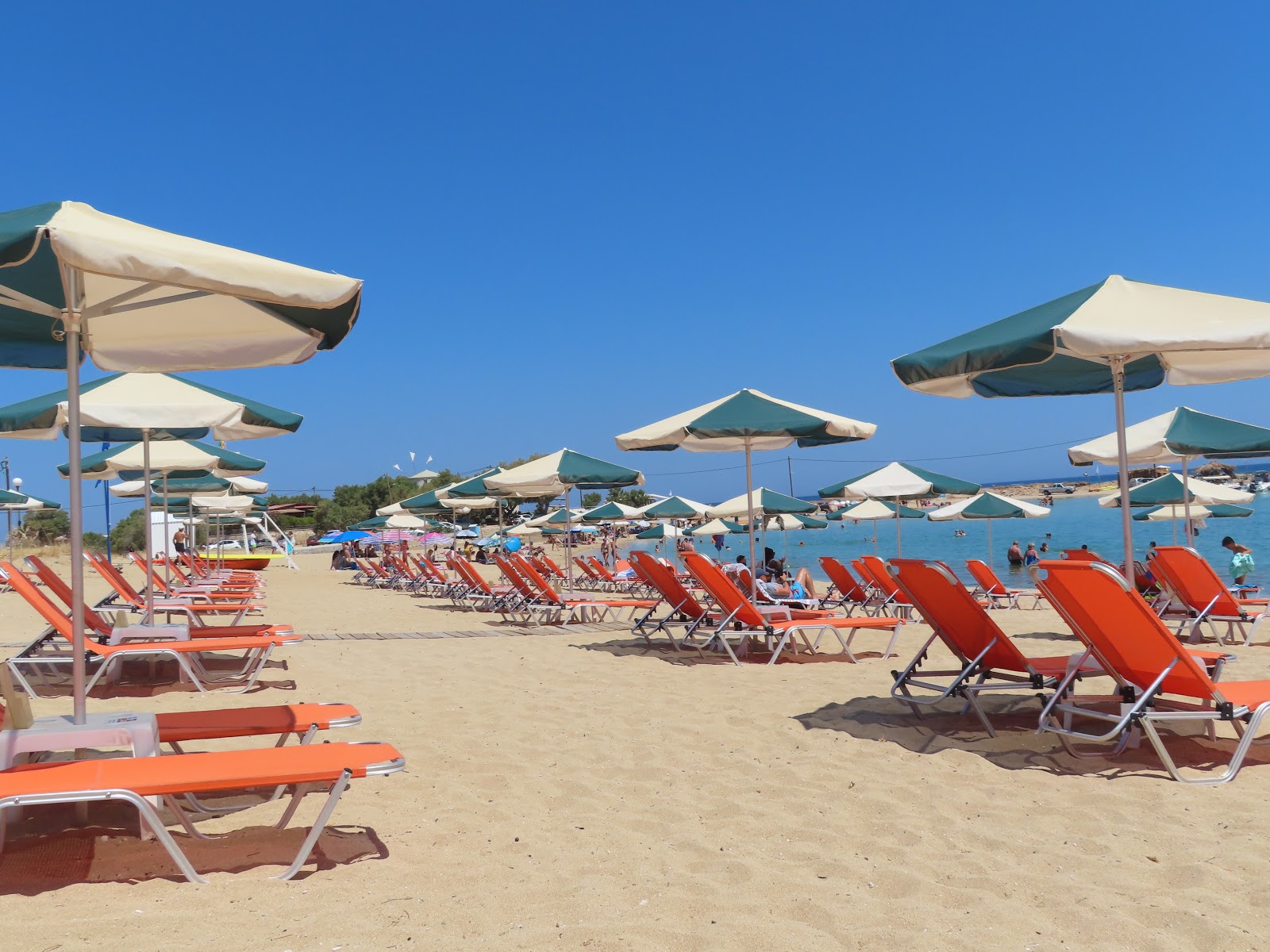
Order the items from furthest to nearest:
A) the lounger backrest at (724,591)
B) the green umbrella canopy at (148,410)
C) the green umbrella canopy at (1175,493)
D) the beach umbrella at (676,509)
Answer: the beach umbrella at (676,509) → the green umbrella canopy at (1175,493) → the lounger backrest at (724,591) → the green umbrella canopy at (148,410)

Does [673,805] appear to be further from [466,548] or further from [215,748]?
[466,548]

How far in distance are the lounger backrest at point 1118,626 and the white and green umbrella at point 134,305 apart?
117 inches

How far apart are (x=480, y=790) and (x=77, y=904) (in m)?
1.54

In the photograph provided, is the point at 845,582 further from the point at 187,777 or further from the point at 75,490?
the point at 187,777

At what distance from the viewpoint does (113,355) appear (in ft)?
14.2

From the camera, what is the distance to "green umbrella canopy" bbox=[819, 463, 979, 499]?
12.7 metres

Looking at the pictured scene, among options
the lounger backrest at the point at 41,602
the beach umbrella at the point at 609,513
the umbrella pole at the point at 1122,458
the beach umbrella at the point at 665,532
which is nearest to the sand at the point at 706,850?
the lounger backrest at the point at 41,602

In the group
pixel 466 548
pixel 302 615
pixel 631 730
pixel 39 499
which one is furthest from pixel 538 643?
pixel 466 548

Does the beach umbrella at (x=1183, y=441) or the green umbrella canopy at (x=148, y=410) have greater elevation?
the green umbrella canopy at (x=148, y=410)

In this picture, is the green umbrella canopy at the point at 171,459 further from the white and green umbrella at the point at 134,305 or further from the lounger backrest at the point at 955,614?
the lounger backrest at the point at 955,614

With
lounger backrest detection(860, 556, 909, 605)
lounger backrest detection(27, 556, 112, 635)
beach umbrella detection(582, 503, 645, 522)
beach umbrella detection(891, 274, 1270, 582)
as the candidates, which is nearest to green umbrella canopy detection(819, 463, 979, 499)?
lounger backrest detection(860, 556, 909, 605)

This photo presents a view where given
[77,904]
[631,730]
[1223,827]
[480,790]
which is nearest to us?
[77,904]

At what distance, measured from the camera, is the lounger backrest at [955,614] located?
4.63 meters

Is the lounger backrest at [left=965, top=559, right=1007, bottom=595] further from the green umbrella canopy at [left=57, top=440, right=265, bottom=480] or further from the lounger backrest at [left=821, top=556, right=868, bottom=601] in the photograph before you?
the green umbrella canopy at [left=57, top=440, right=265, bottom=480]
